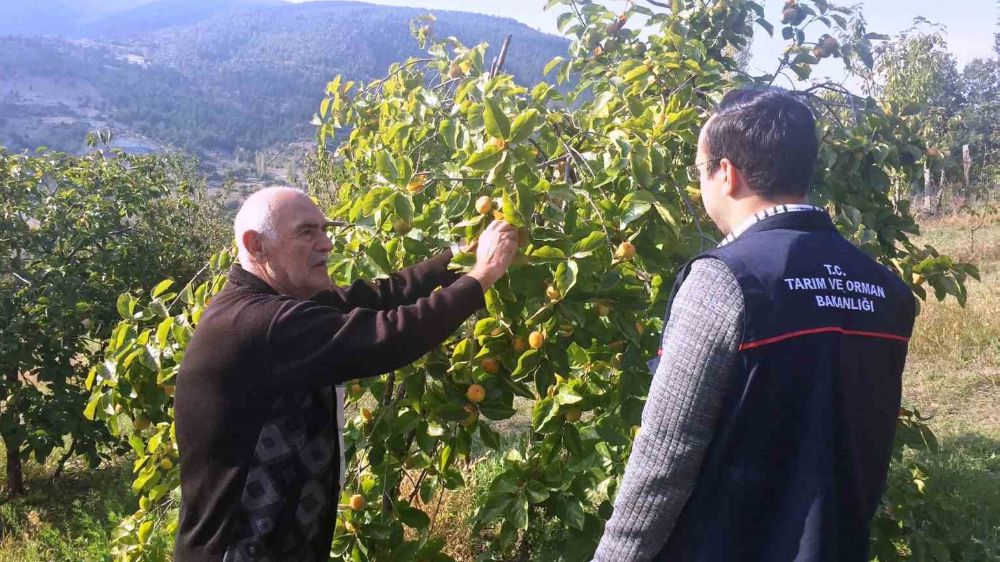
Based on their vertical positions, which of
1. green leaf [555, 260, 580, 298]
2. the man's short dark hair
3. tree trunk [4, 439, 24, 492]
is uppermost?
the man's short dark hair

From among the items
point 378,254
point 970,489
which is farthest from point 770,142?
point 970,489

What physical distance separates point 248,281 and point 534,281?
2.18ft

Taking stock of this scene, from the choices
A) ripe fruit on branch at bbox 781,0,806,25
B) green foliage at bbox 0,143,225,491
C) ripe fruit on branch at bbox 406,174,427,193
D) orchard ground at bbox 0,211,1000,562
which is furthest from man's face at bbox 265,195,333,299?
green foliage at bbox 0,143,225,491

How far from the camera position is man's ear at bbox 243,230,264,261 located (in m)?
1.81

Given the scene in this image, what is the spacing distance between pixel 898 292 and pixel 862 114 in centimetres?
178

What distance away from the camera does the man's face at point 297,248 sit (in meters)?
1.81

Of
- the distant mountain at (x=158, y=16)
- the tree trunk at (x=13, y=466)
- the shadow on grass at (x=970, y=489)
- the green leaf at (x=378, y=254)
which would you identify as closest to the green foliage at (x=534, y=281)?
the green leaf at (x=378, y=254)

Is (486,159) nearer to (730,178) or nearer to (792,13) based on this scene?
(730,178)

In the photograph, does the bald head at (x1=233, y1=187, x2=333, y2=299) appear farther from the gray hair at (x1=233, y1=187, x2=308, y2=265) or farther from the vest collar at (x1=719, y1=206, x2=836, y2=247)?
the vest collar at (x1=719, y1=206, x2=836, y2=247)

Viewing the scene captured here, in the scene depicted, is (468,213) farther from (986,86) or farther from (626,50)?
(986,86)

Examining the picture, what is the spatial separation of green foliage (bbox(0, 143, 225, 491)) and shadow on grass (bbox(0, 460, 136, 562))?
30cm

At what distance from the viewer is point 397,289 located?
6.55 feet

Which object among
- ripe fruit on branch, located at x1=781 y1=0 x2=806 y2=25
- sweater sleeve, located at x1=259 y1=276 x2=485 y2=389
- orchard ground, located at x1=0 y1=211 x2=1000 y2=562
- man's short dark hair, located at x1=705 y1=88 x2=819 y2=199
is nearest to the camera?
man's short dark hair, located at x1=705 y1=88 x2=819 y2=199

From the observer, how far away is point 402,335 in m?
1.57
